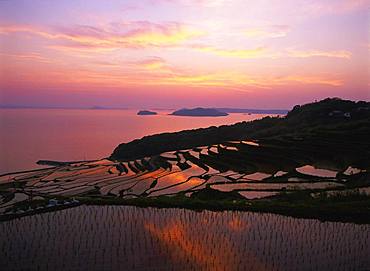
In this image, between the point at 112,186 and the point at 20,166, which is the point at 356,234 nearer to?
the point at 112,186

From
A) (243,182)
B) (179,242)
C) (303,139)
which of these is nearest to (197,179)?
(243,182)

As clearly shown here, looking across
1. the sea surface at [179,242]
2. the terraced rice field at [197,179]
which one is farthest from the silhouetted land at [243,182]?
the sea surface at [179,242]

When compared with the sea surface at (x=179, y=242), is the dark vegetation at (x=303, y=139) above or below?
above

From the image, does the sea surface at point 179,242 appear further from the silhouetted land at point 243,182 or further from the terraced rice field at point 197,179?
the terraced rice field at point 197,179

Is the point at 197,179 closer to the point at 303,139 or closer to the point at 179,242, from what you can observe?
the point at 179,242

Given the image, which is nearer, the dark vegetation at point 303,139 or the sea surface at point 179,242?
the sea surface at point 179,242

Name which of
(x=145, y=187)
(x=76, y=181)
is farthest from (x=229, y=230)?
(x=76, y=181)
